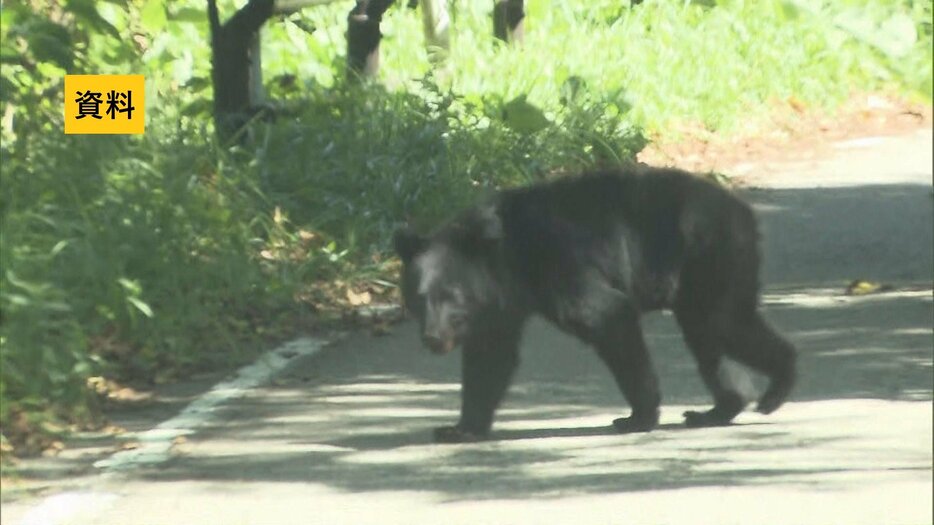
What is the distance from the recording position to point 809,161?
1450cm

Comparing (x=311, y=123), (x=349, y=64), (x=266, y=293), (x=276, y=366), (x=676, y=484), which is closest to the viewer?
(x=676, y=484)

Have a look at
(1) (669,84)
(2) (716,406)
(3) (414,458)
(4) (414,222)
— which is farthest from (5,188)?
(1) (669,84)

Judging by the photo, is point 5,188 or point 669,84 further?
point 669,84

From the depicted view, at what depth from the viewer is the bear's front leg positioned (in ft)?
23.9

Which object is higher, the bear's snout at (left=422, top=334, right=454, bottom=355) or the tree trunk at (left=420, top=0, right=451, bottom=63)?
the tree trunk at (left=420, top=0, right=451, bottom=63)

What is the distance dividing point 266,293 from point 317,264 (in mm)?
828

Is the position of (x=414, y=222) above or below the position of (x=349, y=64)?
below

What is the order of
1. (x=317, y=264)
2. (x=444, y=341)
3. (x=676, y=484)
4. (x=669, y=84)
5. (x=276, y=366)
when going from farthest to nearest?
1. (x=669, y=84)
2. (x=317, y=264)
3. (x=276, y=366)
4. (x=444, y=341)
5. (x=676, y=484)

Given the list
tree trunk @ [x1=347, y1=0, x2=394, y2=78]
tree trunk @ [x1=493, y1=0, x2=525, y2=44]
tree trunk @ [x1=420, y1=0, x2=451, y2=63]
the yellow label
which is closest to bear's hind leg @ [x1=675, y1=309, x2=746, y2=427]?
the yellow label

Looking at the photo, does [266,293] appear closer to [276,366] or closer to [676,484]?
[276,366]

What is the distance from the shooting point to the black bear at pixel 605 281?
23.1 ft

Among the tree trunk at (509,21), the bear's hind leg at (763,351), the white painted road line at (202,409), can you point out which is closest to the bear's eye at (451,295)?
the bear's hind leg at (763,351)

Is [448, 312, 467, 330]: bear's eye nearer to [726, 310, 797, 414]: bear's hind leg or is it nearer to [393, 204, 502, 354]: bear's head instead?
[393, 204, 502, 354]: bear's head

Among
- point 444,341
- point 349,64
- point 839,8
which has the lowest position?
point 444,341
